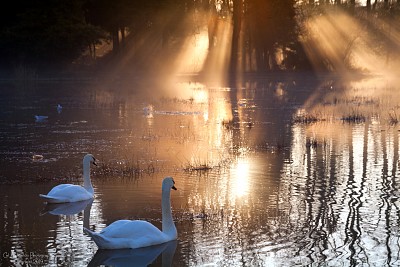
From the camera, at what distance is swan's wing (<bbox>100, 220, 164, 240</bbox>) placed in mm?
9500

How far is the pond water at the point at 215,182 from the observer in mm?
9539

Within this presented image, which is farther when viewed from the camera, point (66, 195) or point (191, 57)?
point (191, 57)

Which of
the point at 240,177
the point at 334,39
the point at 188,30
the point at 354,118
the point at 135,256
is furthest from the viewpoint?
the point at 188,30

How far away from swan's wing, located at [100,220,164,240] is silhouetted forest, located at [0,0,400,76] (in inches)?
1675

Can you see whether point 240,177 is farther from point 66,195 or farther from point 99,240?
point 99,240

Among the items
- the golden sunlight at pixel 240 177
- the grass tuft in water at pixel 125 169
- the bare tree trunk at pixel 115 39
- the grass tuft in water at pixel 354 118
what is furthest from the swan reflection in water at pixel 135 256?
the bare tree trunk at pixel 115 39

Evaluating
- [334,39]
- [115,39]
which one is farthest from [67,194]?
[334,39]

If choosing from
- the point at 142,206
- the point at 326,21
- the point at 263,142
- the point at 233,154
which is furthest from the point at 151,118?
the point at 326,21

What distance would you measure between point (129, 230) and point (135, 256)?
13.3 inches

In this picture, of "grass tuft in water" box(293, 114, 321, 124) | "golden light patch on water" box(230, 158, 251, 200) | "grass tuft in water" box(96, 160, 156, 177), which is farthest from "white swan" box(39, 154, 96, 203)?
"grass tuft in water" box(293, 114, 321, 124)

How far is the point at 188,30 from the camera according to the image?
70250mm

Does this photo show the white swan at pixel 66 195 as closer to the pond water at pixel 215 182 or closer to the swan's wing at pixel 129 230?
the pond water at pixel 215 182

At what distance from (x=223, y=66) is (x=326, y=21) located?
11.3m

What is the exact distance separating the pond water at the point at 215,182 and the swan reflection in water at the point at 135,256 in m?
0.03
